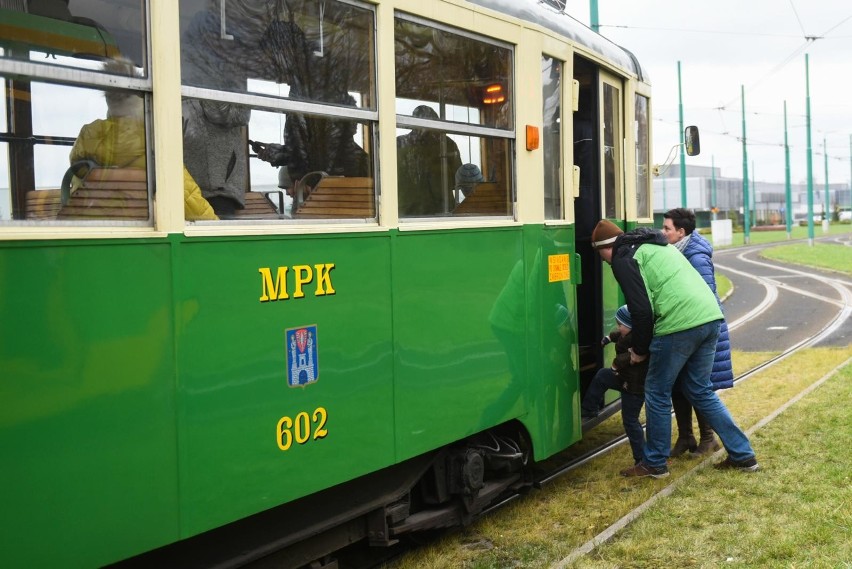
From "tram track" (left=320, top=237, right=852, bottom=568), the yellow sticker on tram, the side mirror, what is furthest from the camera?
the side mirror

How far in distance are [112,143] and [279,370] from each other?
0.99 metres

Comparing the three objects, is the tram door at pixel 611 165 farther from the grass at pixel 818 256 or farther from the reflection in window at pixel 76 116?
the grass at pixel 818 256

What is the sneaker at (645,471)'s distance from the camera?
622cm

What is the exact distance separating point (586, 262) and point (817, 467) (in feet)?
6.42

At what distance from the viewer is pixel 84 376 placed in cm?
279

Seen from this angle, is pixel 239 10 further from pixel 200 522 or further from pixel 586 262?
pixel 586 262

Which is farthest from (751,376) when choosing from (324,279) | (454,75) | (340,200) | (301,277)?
(301,277)

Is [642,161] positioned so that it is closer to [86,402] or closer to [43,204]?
[43,204]

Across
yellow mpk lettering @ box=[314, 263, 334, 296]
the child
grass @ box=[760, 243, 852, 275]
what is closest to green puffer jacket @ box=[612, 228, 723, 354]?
the child

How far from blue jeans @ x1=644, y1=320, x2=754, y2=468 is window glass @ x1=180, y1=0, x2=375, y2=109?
2829 mm

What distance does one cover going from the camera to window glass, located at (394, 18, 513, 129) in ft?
13.9

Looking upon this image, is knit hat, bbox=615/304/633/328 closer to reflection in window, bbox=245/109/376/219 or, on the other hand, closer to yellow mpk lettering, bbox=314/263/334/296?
reflection in window, bbox=245/109/376/219

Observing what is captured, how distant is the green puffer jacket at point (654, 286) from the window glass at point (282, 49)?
2.37 metres

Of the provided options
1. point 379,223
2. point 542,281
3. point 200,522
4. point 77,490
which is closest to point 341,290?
point 379,223
